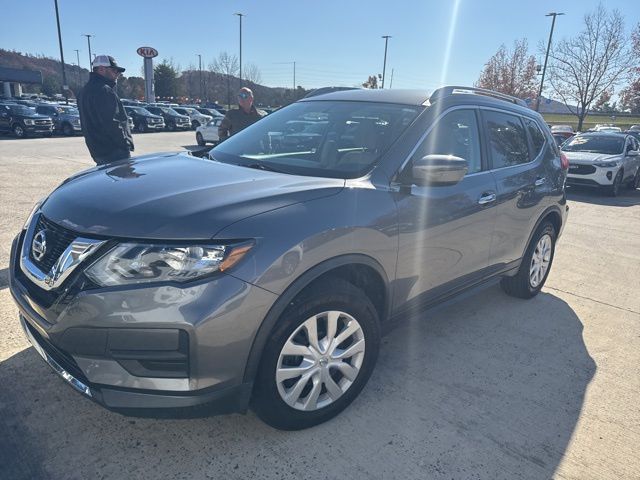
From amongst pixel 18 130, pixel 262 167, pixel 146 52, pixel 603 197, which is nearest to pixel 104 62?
pixel 262 167

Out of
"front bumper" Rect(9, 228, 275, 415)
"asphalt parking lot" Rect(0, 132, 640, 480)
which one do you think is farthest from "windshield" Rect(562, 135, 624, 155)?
"front bumper" Rect(9, 228, 275, 415)

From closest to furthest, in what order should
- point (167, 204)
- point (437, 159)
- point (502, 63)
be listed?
point (167, 204), point (437, 159), point (502, 63)

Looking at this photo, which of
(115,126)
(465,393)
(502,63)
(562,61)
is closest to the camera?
(465,393)

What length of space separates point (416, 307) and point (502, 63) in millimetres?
45801

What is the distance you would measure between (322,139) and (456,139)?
0.94 metres

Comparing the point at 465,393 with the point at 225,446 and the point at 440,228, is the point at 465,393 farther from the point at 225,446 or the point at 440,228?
the point at 225,446

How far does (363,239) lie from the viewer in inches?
101

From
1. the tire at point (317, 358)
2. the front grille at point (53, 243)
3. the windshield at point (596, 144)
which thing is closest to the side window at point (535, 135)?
the tire at point (317, 358)

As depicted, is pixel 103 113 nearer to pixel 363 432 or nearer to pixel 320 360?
pixel 320 360

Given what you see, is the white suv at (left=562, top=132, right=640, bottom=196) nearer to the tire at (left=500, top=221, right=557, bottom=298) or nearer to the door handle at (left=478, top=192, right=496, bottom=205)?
the tire at (left=500, top=221, right=557, bottom=298)

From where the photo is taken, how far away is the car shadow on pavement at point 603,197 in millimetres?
11437

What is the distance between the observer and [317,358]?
8.16 ft

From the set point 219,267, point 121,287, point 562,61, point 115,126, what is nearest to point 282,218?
point 219,267

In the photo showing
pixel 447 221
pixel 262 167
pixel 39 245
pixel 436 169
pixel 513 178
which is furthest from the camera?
pixel 513 178
